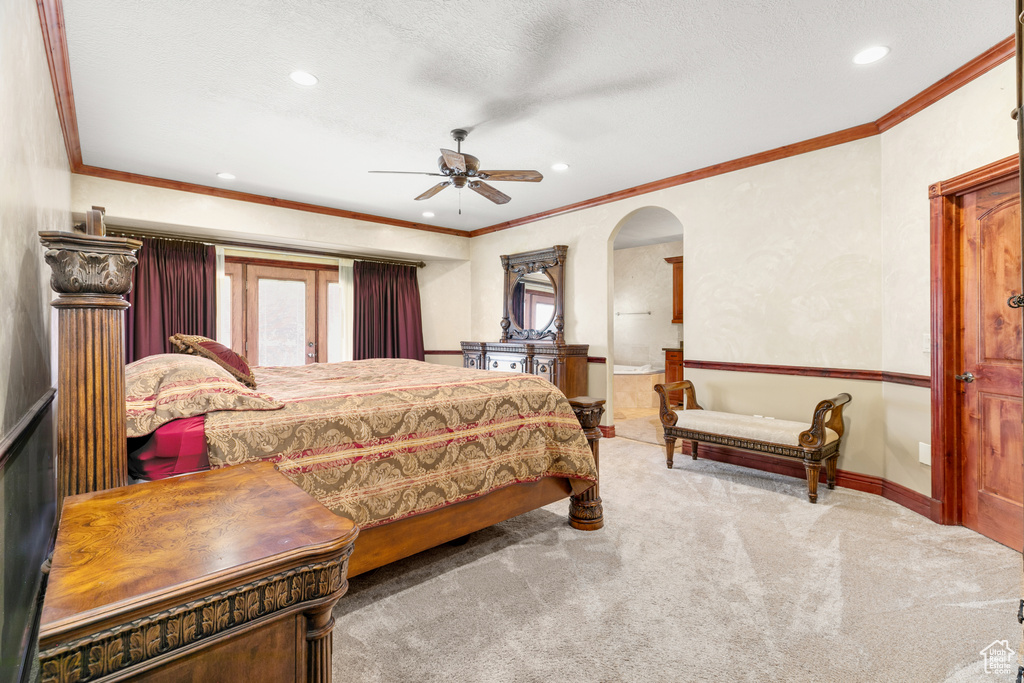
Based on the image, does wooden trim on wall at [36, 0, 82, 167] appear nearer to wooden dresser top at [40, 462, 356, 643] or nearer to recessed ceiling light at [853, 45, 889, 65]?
wooden dresser top at [40, 462, 356, 643]

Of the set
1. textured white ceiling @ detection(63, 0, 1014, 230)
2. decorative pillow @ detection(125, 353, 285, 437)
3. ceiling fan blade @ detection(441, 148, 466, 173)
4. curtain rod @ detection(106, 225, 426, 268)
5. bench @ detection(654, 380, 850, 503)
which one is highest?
textured white ceiling @ detection(63, 0, 1014, 230)

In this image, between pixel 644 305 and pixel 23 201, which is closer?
pixel 23 201

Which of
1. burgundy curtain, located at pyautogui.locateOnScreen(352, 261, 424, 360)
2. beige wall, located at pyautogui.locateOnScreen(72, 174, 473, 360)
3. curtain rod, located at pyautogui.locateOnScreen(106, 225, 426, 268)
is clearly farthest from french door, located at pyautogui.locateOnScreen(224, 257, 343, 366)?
beige wall, located at pyautogui.locateOnScreen(72, 174, 473, 360)

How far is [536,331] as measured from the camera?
5.86 metres

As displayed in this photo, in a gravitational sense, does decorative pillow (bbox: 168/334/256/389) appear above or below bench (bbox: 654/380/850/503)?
above

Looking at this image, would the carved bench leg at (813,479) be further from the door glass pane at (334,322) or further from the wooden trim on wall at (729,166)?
the door glass pane at (334,322)

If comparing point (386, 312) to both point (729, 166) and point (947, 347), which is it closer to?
point (729, 166)

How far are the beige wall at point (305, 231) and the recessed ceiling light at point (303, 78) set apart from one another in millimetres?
2528

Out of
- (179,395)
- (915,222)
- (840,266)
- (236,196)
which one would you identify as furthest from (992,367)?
(236,196)

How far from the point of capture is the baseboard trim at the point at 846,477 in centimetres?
296

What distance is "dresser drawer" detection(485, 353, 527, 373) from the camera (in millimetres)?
5637

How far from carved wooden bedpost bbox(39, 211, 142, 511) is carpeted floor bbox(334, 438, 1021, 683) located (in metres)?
1.00

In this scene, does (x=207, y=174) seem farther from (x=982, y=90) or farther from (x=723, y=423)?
(x=982, y=90)

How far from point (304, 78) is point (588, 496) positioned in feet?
9.42
